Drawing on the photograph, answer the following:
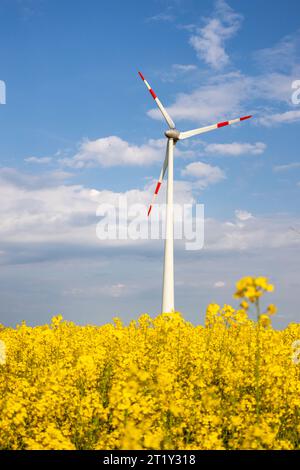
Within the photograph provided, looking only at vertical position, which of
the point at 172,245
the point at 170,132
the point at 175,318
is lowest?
the point at 175,318

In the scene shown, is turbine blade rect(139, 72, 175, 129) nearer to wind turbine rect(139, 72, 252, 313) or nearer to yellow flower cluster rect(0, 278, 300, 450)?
wind turbine rect(139, 72, 252, 313)

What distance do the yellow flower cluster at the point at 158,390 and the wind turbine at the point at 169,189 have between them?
9115mm

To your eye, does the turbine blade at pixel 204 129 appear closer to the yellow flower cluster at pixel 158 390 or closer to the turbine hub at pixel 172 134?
the turbine hub at pixel 172 134

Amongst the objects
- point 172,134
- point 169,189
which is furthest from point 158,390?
point 172,134

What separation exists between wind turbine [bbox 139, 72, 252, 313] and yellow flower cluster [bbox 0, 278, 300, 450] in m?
9.11

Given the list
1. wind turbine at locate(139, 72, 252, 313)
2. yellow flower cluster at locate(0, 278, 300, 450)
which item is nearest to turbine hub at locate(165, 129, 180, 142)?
wind turbine at locate(139, 72, 252, 313)

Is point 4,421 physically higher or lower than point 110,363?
lower

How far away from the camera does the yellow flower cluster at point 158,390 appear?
971 cm

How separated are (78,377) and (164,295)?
15.2 metres

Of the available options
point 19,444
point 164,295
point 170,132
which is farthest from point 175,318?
point 170,132

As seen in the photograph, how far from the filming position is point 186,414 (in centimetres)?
1098

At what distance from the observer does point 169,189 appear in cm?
2928

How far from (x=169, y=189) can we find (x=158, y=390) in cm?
1879
